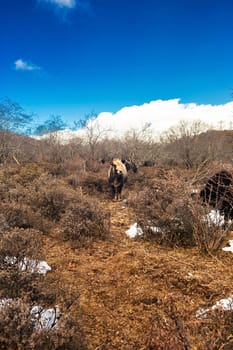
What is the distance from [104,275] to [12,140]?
687 inches

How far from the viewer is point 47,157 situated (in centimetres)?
1928

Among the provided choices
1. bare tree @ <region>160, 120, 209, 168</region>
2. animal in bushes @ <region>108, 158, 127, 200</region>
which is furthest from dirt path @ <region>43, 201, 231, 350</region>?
bare tree @ <region>160, 120, 209, 168</region>

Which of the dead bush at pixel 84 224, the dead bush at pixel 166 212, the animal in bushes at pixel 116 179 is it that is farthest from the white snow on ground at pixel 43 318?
the animal in bushes at pixel 116 179

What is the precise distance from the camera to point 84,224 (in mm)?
5641

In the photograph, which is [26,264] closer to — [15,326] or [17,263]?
[17,263]

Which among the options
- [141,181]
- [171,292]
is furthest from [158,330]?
[141,181]

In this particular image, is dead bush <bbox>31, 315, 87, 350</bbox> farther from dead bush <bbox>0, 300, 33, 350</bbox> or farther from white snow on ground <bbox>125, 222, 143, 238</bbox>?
white snow on ground <bbox>125, 222, 143, 238</bbox>

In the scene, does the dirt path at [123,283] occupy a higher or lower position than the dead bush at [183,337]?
lower

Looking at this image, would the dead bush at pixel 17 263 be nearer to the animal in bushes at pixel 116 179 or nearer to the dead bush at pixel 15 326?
the dead bush at pixel 15 326

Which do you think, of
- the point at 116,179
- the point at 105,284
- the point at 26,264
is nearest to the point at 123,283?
the point at 105,284

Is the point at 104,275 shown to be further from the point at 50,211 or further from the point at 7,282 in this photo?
the point at 50,211

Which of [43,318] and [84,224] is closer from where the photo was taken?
[43,318]

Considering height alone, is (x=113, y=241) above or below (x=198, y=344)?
below

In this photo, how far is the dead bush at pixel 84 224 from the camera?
5.60 meters
